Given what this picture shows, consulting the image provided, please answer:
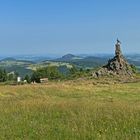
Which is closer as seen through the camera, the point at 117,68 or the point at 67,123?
the point at 67,123

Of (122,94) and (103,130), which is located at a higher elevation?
(103,130)

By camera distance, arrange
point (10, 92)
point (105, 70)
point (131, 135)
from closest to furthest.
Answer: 1. point (131, 135)
2. point (10, 92)
3. point (105, 70)

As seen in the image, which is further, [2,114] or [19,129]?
[2,114]

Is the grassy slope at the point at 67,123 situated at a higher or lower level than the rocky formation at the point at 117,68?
higher

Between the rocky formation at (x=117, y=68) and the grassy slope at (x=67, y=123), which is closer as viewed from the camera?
the grassy slope at (x=67, y=123)

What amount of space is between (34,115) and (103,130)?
3418 millimetres

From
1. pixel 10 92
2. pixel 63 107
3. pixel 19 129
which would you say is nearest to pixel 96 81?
pixel 10 92

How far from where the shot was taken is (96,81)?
54.1 m

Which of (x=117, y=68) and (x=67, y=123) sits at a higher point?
(x=67, y=123)

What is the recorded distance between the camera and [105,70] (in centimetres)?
5944

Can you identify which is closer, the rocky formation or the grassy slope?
the grassy slope

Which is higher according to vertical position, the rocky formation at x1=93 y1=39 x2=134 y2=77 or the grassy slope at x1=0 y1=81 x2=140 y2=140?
the grassy slope at x1=0 y1=81 x2=140 y2=140

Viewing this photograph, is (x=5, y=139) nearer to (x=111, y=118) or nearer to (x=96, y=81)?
(x=111, y=118)

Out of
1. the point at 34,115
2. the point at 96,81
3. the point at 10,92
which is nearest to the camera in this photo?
the point at 34,115
